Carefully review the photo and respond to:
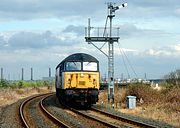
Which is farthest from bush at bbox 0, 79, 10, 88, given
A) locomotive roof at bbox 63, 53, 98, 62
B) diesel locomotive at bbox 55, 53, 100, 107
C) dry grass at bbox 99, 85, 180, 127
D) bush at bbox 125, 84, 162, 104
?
diesel locomotive at bbox 55, 53, 100, 107

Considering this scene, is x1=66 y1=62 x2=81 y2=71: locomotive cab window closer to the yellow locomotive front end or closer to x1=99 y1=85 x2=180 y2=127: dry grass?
the yellow locomotive front end

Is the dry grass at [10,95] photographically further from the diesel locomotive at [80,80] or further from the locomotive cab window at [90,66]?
the locomotive cab window at [90,66]

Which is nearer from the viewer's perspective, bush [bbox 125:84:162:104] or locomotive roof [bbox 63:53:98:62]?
locomotive roof [bbox 63:53:98:62]

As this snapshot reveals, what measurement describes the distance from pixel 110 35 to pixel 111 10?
211 centimetres

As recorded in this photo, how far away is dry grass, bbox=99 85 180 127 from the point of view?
74.1ft

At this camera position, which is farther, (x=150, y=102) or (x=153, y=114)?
(x=150, y=102)

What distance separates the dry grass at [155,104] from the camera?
22.6 meters

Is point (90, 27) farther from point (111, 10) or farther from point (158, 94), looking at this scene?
point (158, 94)

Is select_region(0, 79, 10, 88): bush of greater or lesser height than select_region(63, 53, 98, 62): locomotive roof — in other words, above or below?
below

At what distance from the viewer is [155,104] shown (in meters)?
29.2

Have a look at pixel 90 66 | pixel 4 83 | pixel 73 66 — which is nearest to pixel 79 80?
pixel 73 66

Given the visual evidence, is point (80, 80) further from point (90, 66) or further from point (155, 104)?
point (155, 104)

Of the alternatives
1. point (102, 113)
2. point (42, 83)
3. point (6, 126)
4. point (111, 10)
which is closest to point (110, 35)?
point (111, 10)

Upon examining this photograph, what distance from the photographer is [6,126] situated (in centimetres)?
1947
